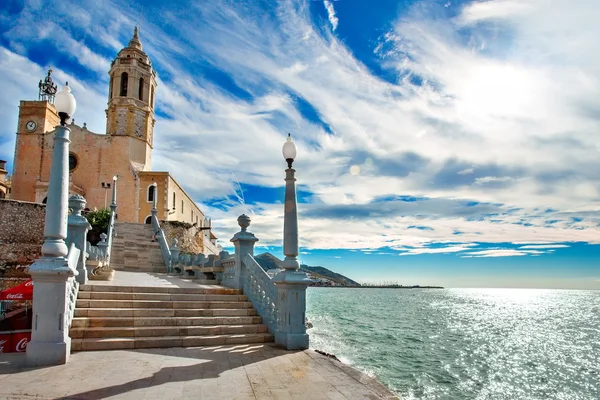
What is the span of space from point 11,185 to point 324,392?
4471 centimetres

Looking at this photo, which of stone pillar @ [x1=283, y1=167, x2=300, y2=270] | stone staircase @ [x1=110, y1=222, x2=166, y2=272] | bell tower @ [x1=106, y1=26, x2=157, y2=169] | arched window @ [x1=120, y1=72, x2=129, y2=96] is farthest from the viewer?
arched window @ [x1=120, y1=72, x2=129, y2=96]

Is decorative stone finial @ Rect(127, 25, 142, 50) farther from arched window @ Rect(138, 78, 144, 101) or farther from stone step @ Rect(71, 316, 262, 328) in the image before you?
stone step @ Rect(71, 316, 262, 328)

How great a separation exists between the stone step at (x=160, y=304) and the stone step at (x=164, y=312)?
7.6 inches

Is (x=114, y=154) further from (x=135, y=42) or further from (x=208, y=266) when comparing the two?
(x=208, y=266)

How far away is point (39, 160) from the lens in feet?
129

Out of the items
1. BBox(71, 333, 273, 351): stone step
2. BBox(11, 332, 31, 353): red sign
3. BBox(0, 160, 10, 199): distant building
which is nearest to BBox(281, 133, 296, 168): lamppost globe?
BBox(71, 333, 273, 351): stone step

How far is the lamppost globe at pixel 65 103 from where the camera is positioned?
6.62m

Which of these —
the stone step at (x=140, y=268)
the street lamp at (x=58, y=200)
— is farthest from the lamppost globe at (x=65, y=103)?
the stone step at (x=140, y=268)

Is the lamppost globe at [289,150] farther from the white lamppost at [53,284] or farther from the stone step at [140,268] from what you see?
the stone step at [140,268]

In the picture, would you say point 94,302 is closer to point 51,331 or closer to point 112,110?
point 51,331

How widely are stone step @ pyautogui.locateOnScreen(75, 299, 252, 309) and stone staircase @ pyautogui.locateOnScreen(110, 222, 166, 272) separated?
12536 mm

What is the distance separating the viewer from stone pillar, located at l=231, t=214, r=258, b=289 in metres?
10.4

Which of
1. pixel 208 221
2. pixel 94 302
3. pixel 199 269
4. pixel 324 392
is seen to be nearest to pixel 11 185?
pixel 208 221

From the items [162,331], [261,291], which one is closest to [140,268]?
[261,291]
